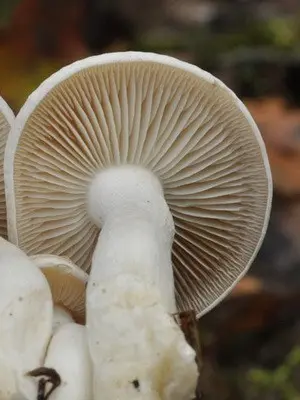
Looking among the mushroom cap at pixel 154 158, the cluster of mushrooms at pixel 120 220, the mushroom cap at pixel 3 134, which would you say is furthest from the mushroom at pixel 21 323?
the mushroom cap at pixel 3 134

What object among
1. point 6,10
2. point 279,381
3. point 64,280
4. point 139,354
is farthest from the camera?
point 6,10

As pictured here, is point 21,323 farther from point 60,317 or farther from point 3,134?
point 3,134

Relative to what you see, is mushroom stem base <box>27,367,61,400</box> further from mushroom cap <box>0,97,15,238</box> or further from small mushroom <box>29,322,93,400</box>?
mushroom cap <box>0,97,15,238</box>

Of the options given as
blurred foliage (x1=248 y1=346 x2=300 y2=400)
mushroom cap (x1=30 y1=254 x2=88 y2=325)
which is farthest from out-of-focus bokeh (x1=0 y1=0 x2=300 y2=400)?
mushroom cap (x1=30 y1=254 x2=88 y2=325)

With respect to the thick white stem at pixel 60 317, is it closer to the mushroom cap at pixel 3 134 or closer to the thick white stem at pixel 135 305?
the thick white stem at pixel 135 305

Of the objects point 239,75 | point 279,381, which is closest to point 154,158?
point 279,381

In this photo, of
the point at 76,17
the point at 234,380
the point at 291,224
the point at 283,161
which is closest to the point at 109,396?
the point at 234,380
